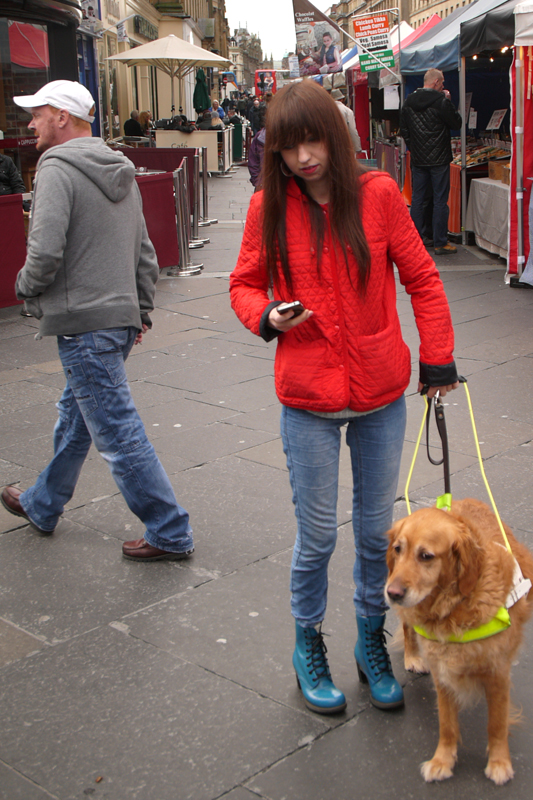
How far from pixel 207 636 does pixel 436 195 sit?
30.2ft

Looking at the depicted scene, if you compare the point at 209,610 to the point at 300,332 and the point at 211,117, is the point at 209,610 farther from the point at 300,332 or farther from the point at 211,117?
the point at 211,117

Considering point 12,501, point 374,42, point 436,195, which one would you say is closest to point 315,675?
point 12,501

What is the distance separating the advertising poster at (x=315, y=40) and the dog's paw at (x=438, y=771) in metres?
21.7

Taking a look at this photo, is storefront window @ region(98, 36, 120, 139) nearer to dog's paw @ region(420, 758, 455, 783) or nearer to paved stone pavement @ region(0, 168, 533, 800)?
paved stone pavement @ region(0, 168, 533, 800)

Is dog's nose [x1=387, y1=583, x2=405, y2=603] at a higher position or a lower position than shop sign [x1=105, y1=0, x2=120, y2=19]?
lower

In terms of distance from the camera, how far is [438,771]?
2381 mm

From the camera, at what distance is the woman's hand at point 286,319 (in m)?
2.27

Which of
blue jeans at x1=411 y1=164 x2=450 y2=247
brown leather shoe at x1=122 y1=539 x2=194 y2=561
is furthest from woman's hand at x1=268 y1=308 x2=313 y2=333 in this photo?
blue jeans at x1=411 y1=164 x2=450 y2=247

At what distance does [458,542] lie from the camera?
7.31 feet

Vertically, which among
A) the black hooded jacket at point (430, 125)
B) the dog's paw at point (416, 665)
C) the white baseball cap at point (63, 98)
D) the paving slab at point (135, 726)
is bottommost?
the paving slab at point (135, 726)

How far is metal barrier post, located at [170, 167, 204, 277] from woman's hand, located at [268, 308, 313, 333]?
28.4ft

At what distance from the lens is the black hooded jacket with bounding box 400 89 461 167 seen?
10.9 meters

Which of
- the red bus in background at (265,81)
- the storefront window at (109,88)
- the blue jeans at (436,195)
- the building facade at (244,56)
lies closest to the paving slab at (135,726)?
the blue jeans at (436,195)

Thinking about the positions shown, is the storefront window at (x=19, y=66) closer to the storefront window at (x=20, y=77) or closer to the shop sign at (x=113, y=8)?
the storefront window at (x=20, y=77)
